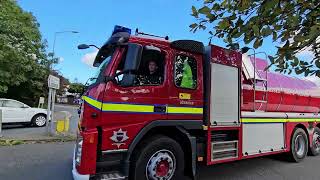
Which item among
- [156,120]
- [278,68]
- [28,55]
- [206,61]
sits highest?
[28,55]

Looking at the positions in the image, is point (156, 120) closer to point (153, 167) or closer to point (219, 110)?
point (153, 167)

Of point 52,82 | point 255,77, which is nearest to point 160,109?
point 255,77

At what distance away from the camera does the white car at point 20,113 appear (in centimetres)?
1758

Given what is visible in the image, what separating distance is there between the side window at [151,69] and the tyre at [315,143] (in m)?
6.38

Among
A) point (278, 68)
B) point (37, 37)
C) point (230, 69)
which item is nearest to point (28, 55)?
point (37, 37)

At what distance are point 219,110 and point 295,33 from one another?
8.59 feet

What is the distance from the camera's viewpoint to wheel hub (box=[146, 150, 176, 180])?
5.76 meters

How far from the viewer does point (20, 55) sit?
24062mm

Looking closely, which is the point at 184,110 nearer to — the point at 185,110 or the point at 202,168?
the point at 185,110

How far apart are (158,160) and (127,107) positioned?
1.02 metres

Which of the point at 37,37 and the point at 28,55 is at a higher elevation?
the point at 37,37

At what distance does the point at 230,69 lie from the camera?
7.26 m

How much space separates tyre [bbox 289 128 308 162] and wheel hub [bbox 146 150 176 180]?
15.0ft

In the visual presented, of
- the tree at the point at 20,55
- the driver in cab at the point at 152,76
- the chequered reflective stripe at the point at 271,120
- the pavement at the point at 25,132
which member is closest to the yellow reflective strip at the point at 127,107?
the driver in cab at the point at 152,76
